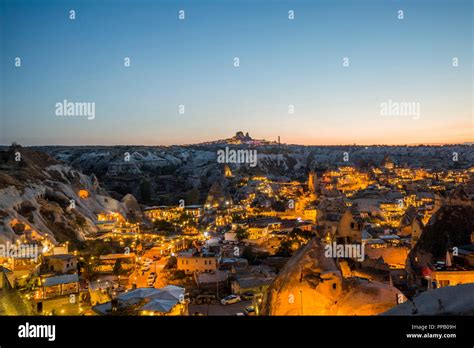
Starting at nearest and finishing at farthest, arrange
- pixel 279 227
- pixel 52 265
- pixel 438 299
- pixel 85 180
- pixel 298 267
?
pixel 438 299
pixel 298 267
pixel 52 265
pixel 279 227
pixel 85 180

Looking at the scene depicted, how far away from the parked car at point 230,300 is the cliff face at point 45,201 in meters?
7.65

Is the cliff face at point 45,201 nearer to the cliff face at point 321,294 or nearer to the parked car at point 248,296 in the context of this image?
the parked car at point 248,296

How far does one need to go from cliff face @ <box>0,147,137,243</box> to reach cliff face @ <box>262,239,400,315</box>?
1065 centimetres

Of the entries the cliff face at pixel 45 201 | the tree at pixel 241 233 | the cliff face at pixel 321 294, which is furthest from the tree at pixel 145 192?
the cliff face at pixel 321 294

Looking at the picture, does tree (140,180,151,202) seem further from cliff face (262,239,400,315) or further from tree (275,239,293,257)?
cliff face (262,239,400,315)

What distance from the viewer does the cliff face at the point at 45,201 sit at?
1573cm

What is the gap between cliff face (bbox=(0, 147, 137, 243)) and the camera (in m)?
15.7

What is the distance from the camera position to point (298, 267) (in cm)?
676

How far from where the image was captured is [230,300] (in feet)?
35.3

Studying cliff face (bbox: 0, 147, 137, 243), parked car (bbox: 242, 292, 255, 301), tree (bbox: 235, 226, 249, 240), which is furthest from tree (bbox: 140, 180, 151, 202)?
parked car (bbox: 242, 292, 255, 301)
